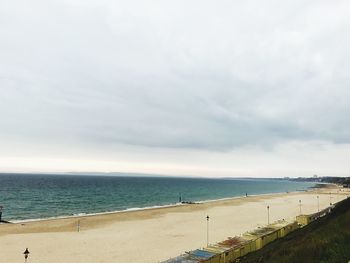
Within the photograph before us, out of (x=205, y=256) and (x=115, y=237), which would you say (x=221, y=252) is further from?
(x=115, y=237)

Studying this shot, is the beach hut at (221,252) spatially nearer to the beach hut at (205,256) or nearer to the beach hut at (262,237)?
the beach hut at (205,256)

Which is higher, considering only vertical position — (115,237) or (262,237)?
(262,237)

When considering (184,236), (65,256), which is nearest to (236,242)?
(184,236)

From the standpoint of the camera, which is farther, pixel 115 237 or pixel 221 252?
pixel 115 237

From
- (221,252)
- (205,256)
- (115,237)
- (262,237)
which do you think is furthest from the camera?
(115,237)

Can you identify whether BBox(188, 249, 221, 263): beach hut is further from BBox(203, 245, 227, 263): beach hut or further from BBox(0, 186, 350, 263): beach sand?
BBox(0, 186, 350, 263): beach sand

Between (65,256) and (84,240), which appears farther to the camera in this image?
(84,240)

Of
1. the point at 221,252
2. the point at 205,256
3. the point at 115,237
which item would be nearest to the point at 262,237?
the point at 221,252

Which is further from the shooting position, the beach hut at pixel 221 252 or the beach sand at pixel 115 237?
the beach sand at pixel 115 237

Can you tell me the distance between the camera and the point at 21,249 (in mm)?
34031

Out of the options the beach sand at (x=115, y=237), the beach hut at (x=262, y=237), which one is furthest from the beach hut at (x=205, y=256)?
the beach hut at (x=262, y=237)

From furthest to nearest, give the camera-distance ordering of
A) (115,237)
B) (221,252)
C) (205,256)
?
(115,237), (221,252), (205,256)

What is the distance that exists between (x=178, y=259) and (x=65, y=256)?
1273cm

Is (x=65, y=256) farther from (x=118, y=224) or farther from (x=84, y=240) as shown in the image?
(x=118, y=224)
